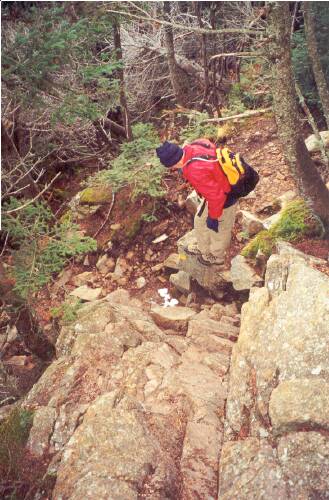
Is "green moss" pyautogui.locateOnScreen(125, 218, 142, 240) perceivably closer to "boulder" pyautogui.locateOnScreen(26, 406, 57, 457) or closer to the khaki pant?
the khaki pant

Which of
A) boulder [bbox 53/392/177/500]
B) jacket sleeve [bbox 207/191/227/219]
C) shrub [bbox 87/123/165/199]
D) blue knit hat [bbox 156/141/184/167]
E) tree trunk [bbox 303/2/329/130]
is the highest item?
tree trunk [bbox 303/2/329/130]

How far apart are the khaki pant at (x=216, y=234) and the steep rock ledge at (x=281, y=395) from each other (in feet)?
4.56

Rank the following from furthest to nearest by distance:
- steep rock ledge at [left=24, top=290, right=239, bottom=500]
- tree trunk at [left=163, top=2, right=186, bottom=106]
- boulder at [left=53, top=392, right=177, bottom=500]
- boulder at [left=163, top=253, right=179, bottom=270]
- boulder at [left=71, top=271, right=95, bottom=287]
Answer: tree trunk at [left=163, top=2, right=186, bottom=106]
boulder at [left=71, top=271, right=95, bottom=287]
boulder at [left=163, top=253, right=179, bottom=270]
steep rock ledge at [left=24, top=290, right=239, bottom=500]
boulder at [left=53, top=392, right=177, bottom=500]

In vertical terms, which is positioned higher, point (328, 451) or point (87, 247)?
point (87, 247)

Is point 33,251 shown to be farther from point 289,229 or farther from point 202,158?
point 289,229

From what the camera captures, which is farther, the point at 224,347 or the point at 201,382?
the point at 224,347

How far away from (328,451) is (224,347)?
2828mm

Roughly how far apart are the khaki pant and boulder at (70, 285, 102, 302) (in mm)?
2723

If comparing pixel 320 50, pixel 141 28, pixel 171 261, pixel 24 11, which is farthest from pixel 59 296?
pixel 141 28

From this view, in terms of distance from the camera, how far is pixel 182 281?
27.3ft

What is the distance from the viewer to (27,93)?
17.1ft

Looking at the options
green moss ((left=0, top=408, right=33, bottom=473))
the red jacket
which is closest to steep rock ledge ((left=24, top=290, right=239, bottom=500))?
green moss ((left=0, top=408, right=33, bottom=473))

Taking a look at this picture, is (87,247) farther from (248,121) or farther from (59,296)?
(248,121)

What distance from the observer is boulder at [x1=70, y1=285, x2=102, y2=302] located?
29.0 ft
